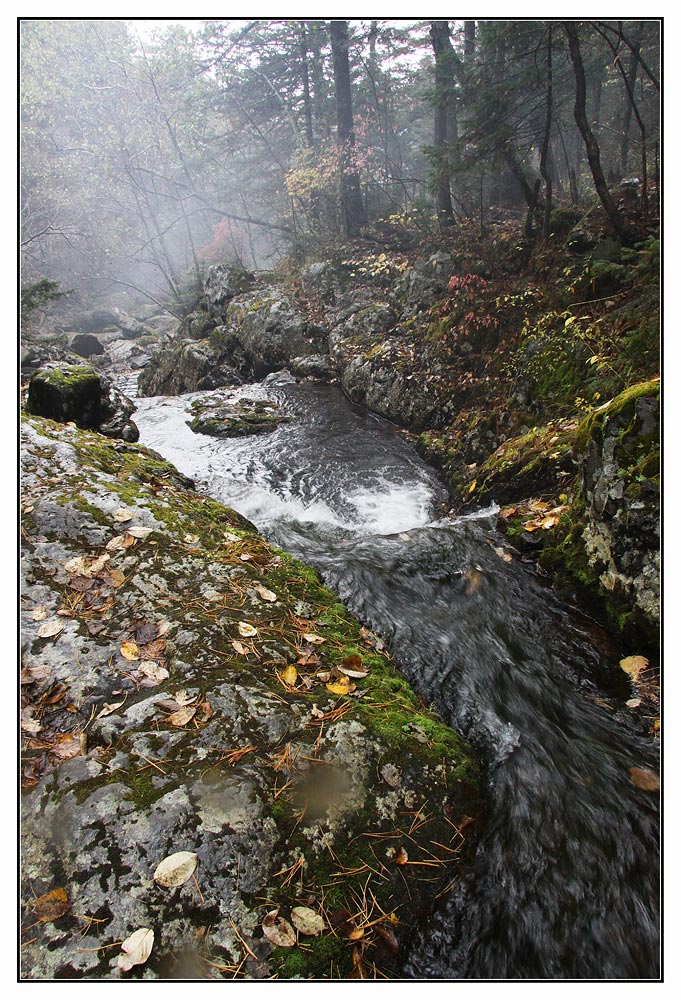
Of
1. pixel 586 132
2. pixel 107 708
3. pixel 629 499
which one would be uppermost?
pixel 586 132

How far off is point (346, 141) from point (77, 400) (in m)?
12.9

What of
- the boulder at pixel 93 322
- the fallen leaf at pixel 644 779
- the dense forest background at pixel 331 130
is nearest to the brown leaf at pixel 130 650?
the fallen leaf at pixel 644 779

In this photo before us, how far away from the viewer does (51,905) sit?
52.8 inches

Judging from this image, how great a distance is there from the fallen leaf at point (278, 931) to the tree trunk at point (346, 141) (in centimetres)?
1618

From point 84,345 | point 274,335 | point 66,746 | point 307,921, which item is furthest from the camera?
point 84,345

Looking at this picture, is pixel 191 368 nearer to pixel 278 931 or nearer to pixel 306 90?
pixel 278 931

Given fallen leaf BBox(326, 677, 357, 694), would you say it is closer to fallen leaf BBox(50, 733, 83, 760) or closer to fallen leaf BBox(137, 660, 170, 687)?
fallen leaf BBox(137, 660, 170, 687)

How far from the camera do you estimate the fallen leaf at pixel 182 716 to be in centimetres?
185

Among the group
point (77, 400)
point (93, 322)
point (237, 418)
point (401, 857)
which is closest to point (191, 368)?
point (237, 418)

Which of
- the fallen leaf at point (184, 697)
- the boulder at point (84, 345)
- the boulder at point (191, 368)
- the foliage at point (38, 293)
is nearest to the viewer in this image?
the fallen leaf at point (184, 697)

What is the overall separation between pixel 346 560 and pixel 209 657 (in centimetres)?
195

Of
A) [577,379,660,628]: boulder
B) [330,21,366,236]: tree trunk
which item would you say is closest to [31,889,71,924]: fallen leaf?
[577,379,660,628]: boulder

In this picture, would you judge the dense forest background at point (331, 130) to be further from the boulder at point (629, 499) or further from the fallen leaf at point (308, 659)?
the fallen leaf at point (308, 659)

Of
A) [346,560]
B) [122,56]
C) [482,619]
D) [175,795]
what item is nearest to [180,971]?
[175,795]
